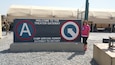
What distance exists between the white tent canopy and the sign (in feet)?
72.6

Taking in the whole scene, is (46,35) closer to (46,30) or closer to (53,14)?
(46,30)

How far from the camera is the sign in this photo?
12.0 meters

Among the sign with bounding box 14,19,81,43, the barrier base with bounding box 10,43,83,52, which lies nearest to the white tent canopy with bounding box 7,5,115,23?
the sign with bounding box 14,19,81,43

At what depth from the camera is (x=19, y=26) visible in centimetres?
1199

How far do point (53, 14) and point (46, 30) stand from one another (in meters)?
23.5

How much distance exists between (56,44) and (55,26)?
41.6 inches

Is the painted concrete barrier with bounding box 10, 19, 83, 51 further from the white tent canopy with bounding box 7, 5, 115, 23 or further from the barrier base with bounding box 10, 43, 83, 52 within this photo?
the white tent canopy with bounding box 7, 5, 115, 23

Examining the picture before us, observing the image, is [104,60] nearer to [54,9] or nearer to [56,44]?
[56,44]

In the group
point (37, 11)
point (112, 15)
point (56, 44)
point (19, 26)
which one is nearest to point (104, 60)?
point (56, 44)

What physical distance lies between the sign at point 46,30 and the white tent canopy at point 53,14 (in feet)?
72.6

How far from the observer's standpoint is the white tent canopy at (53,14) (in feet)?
112

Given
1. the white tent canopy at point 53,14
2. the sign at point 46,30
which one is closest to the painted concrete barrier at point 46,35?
the sign at point 46,30

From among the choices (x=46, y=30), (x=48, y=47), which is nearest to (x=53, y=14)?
(x=46, y=30)

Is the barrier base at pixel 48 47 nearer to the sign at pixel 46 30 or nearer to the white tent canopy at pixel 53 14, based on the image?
the sign at pixel 46 30
